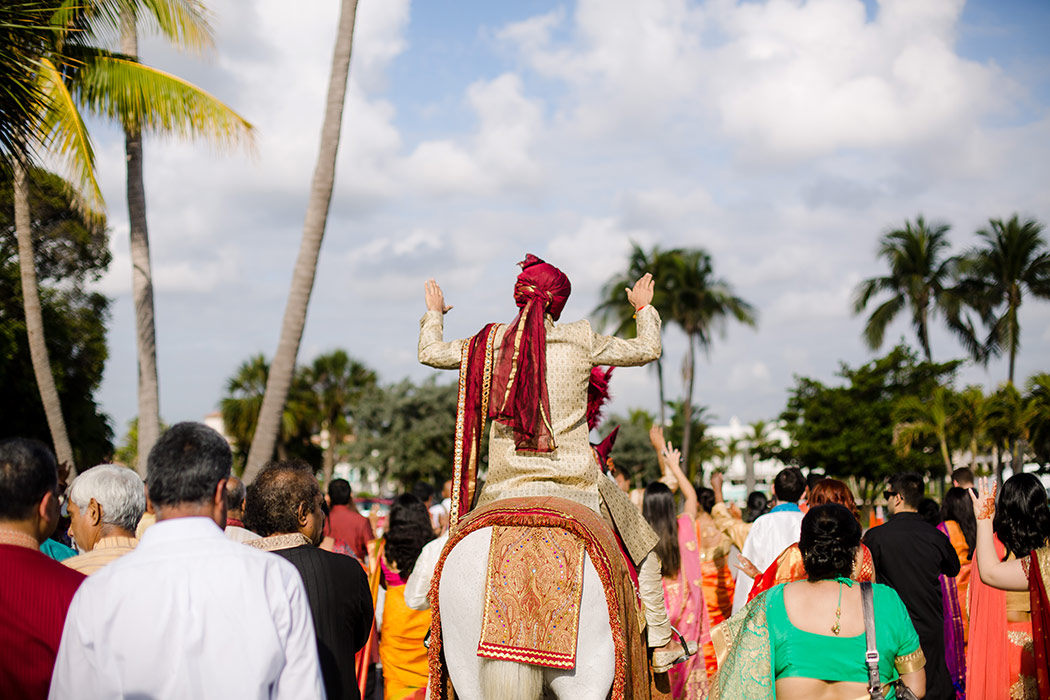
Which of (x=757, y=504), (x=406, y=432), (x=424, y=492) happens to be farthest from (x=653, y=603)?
(x=406, y=432)

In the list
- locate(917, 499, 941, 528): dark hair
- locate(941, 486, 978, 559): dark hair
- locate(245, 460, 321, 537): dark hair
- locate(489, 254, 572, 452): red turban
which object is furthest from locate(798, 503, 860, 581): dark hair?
locate(941, 486, 978, 559): dark hair

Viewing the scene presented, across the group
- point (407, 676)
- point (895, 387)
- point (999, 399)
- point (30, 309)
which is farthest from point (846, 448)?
point (407, 676)

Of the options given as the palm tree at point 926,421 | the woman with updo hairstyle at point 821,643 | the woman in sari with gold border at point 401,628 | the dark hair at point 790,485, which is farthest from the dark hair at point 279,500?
the palm tree at point 926,421

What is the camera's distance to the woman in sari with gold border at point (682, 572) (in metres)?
7.84

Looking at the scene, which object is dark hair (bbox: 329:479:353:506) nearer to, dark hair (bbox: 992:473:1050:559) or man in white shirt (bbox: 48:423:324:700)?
dark hair (bbox: 992:473:1050:559)

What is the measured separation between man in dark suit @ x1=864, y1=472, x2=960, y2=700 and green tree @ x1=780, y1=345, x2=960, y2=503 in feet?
117

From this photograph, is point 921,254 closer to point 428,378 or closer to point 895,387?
point 895,387

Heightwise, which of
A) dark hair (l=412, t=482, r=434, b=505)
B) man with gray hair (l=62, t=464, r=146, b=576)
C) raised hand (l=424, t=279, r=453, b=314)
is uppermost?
raised hand (l=424, t=279, r=453, b=314)

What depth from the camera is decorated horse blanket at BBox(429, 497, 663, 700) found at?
420 centimetres

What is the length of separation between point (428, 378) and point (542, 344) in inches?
1864

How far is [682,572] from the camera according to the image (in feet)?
27.2

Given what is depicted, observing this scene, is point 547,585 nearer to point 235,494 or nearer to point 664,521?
point 235,494

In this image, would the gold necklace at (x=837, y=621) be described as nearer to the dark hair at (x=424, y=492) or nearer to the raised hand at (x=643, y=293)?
the raised hand at (x=643, y=293)

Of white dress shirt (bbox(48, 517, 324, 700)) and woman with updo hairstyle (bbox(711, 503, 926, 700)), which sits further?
woman with updo hairstyle (bbox(711, 503, 926, 700))
